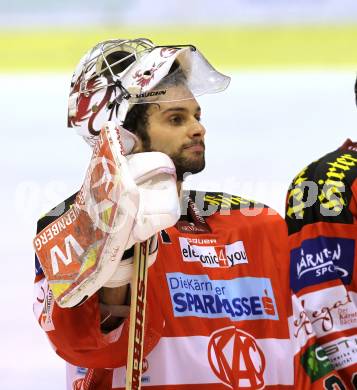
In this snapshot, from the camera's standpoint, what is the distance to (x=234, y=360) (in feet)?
8.86

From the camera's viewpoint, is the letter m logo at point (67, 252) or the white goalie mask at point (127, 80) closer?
the letter m logo at point (67, 252)

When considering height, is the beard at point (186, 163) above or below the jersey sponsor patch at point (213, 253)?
above

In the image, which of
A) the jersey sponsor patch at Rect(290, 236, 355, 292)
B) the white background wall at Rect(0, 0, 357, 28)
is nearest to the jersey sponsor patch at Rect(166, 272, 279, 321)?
the jersey sponsor patch at Rect(290, 236, 355, 292)

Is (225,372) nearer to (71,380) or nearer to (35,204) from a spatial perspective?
(71,380)

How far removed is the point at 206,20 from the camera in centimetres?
746

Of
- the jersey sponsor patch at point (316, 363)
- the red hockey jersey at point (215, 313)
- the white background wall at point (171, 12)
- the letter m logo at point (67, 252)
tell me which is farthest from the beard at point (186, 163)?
the white background wall at point (171, 12)

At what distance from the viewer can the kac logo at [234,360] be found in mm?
2682

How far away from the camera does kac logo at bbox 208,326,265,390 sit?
2.68m

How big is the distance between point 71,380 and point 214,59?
14.6 ft

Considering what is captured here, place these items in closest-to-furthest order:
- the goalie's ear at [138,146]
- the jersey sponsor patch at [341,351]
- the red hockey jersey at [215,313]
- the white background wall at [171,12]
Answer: the jersey sponsor patch at [341,351]
the red hockey jersey at [215,313]
the goalie's ear at [138,146]
the white background wall at [171,12]

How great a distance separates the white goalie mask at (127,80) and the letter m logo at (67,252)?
0.49 meters

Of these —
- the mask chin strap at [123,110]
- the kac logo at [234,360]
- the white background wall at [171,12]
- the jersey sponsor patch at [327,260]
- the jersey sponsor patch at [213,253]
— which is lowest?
the kac logo at [234,360]

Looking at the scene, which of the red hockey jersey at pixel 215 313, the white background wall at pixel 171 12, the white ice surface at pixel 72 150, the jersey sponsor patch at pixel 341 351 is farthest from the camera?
the white background wall at pixel 171 12

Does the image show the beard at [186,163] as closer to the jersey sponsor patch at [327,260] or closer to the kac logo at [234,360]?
the kac logo at [234,360]
